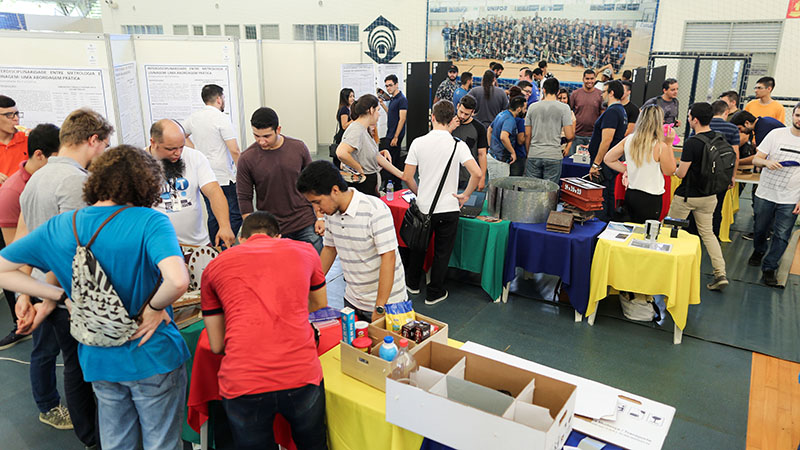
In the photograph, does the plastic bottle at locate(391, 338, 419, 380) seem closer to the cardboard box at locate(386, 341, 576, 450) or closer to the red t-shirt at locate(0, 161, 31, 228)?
the cardboard box at locate(386, 341, 576, 450)

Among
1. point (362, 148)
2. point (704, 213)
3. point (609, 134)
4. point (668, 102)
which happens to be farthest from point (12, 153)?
point (668, 102)

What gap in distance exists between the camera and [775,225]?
14.5 feet

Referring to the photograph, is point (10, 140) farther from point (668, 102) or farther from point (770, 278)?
point (668, 102)

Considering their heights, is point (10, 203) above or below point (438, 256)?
above

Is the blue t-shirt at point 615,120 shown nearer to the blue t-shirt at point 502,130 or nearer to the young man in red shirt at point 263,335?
→ the blue t-shirt at point 502,130

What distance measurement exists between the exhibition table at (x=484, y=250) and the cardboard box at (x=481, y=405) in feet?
7.49

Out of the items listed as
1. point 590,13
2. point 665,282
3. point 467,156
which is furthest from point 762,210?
point 590,13

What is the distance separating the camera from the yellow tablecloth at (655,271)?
11.3ft

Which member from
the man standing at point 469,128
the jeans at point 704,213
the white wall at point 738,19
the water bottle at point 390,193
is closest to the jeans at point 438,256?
the water bottle at point 390,193

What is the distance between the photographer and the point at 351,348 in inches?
76.7

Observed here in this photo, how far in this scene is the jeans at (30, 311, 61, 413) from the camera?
2564mm

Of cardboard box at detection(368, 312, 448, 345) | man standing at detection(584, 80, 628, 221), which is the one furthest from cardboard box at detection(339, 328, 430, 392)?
man standing at detection(584, 80, 628, 221)

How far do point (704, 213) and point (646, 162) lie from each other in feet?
2.72

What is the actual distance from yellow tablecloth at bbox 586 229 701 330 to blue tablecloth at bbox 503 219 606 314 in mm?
79
